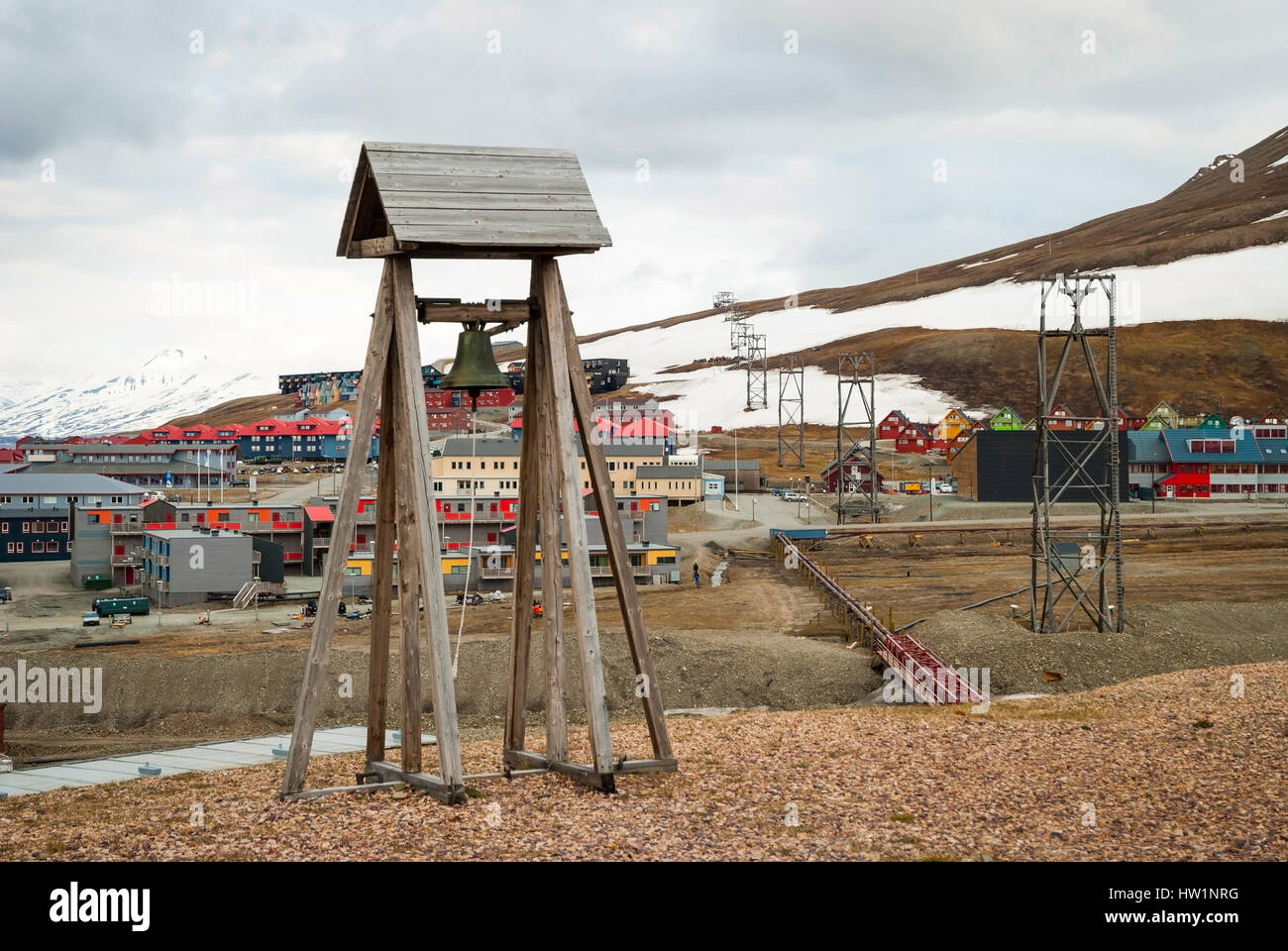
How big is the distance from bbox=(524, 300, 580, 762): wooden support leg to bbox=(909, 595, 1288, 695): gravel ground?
75.6ft

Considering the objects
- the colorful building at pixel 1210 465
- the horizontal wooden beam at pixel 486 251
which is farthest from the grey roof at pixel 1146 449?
the horizontal wooden beam at pixel 486 251

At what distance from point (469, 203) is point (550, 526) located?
3.73 metres

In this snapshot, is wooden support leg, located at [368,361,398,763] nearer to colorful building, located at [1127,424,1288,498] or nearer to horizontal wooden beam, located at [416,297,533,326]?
horizontal wooden beam, located at [416,297,533,326]

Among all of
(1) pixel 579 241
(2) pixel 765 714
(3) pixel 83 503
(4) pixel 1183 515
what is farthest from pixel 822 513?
(1) pixel 579 241

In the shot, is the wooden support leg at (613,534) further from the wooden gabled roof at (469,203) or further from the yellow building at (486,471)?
the yellow building at (486,471)

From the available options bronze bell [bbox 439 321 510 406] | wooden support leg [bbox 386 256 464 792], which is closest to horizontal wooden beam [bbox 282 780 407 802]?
wooden support leg [bbox 386 256 464 792]

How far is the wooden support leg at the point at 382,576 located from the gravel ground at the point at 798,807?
3.25 ft

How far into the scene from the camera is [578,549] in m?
13.8

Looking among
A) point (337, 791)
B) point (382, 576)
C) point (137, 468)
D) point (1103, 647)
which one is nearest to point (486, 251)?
point (382, 576)

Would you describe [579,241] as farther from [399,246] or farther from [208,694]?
[208,694]

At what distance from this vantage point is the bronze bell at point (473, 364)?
15.2 m

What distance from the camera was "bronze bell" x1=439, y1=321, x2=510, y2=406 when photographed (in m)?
15.2

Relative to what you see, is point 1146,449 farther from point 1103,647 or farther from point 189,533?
point 189,533
